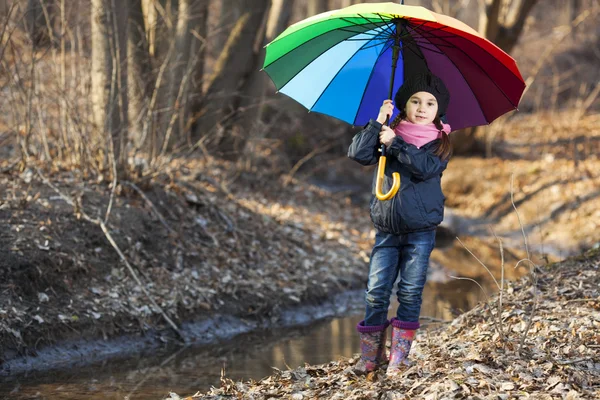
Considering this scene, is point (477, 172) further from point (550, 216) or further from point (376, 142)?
point (376, 142)

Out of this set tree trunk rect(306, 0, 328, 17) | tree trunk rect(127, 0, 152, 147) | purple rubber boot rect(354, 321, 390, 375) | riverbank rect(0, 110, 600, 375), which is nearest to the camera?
purple rubber boot rect(354, 321, 390, 375)

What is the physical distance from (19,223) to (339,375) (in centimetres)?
398

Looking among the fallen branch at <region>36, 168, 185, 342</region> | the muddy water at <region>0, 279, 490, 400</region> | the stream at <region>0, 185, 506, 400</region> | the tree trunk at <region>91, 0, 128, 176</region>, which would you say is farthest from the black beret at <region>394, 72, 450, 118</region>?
the tree trunk at <region>91, 0, 128, 176</region>

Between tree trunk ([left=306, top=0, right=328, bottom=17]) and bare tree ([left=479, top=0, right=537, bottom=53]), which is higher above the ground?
tree trunk ([left=306, top=0, right=328, bottom=17])

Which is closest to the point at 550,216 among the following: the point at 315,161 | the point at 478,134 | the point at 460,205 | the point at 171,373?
the point at 460,205

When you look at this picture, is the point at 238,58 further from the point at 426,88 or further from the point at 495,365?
the point at 495,365

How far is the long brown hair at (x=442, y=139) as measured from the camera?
4.68 m

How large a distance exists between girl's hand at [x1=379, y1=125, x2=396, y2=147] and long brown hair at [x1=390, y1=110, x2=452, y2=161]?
0.27 meters

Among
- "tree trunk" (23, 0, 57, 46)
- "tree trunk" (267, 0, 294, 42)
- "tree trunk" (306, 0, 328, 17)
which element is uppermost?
"tree trunk" (306, 0, 328, 17)

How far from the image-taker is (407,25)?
487 cm

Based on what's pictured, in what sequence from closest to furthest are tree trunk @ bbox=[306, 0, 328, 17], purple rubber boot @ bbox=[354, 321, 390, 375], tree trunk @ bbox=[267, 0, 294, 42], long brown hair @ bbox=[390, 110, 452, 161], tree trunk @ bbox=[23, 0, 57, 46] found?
long brown hair @ bbox=[390, 110, 452, 161]
purple rubber boot @ bbox=[354, 321, 390, 375]
tree trunk @ bbox=[23, 0, 57, 46]
tree trunk @ bbox=[267, 0, 294, 42]
tree trunk @ bbox=[306, 0, 328, 17]

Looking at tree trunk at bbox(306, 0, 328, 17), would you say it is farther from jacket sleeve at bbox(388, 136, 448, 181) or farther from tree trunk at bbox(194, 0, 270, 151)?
jacket sleeve at bbox(388, 136, 448, 181)

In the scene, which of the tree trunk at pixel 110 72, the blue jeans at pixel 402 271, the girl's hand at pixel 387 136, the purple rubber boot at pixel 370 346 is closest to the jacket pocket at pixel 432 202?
the blue jeans at pixel 402 271

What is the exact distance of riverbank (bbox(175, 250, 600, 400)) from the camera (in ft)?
14.2
